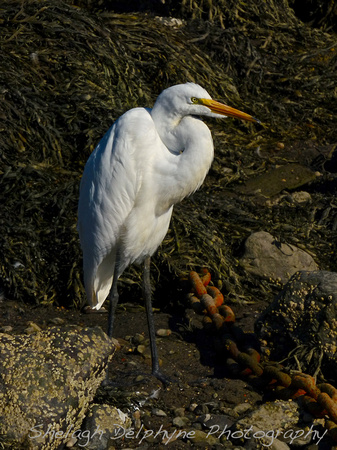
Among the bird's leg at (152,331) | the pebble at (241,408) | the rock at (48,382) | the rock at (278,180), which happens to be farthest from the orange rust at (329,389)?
the rock at (278,180)

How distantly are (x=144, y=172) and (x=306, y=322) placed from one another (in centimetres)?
107

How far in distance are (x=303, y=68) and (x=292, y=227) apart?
7.60 feet

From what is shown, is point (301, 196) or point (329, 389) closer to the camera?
point (329, 389)

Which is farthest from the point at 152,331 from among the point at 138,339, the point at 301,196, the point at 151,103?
the point at 151,103

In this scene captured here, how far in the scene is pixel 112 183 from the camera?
10.4ft

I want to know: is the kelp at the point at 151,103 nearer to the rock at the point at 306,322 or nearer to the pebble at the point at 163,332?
the pebble at the point at 163,332

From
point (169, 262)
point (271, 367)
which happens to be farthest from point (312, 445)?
point (169, 262)

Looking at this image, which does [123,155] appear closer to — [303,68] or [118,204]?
[118,204]

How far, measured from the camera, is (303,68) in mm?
6270

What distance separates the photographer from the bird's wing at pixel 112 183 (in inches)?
123

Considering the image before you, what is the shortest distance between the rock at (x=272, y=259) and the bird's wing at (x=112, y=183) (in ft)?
3.84

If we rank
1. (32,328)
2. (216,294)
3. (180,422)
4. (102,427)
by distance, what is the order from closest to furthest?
(102,427), (180,422), (32,328), (216,294)

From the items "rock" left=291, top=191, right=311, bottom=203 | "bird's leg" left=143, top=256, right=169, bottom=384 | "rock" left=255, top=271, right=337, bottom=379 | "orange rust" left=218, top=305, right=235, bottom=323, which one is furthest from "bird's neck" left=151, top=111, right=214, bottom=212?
"rock" left=291, top=191, right=311, bottom=203

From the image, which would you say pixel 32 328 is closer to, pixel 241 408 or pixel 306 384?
pixel 241 408
